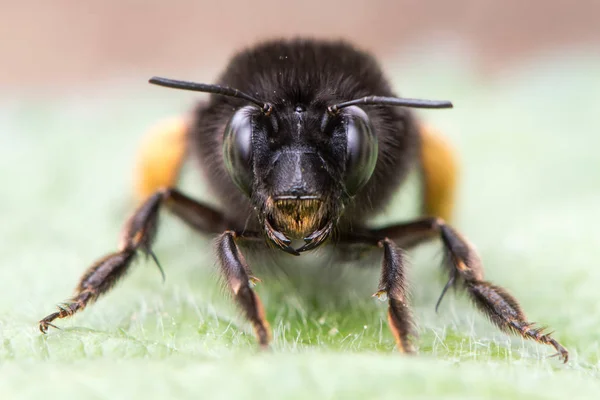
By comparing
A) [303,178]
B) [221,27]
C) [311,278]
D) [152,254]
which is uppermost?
[221,27]

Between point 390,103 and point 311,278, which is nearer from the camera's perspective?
point 390,103

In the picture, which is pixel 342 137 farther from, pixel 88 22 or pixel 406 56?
pixel 88 22

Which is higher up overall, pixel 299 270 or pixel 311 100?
pixel 311 100

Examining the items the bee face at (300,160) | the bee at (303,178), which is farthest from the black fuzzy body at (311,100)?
the bee face at (300,160)

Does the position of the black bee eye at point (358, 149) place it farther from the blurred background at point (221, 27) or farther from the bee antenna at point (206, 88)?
the blurred background at point (221, 27)

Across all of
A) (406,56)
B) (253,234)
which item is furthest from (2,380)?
(406,56)

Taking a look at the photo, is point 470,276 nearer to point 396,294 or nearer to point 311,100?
point 396,294

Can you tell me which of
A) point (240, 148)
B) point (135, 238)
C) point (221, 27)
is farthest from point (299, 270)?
point (221, 27)
